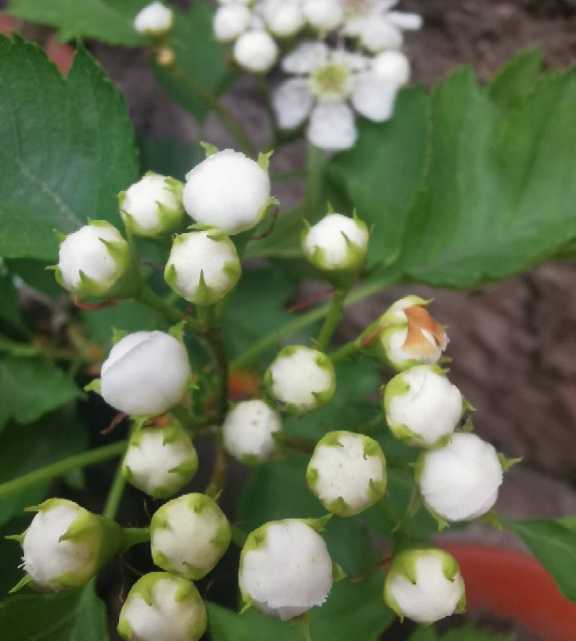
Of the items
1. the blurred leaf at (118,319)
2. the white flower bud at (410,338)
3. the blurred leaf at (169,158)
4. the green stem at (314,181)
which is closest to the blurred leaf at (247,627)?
the white flower bud at (410,338)

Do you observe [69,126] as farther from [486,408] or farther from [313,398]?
[486,408]

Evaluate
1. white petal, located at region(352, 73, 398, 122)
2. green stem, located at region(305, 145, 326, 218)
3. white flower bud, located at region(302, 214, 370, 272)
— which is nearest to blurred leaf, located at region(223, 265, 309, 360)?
green stem, located at region(305, 145, 326, 218)

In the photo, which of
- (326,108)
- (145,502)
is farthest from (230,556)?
(326,108)

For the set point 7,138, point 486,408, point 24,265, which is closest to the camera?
point 7,138

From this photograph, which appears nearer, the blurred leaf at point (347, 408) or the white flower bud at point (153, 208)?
the white flower bud at point (153, 208)

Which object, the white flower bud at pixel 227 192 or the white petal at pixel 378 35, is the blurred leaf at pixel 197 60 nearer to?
the white petal at pixel 378 35

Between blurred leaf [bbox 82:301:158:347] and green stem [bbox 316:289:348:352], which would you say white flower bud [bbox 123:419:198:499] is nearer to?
green stem [bbox 316:289:348:352]
